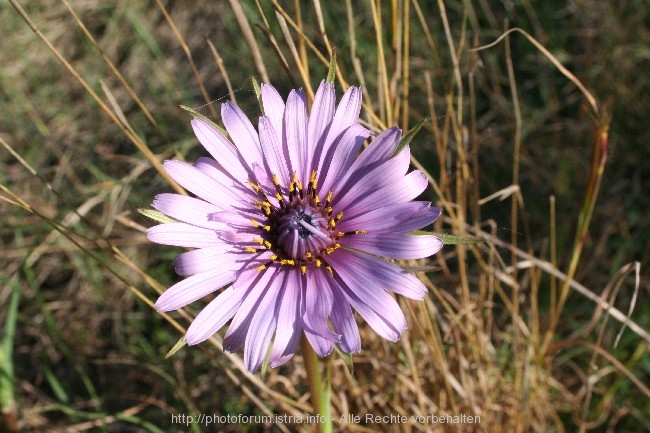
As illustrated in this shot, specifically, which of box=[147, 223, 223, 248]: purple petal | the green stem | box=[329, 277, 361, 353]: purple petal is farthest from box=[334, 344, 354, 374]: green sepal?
box=[147, 223, 223, 248]: purple petal

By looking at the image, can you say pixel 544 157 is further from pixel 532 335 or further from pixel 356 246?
pixel 356 246

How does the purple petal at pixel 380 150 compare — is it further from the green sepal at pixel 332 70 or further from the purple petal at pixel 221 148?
the purple petal at pixel 221 148

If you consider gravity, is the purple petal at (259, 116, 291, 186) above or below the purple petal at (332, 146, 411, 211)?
above

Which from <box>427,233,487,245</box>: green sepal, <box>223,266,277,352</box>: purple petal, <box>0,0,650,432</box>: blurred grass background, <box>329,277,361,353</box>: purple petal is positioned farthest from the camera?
<box>0,0,650,432</box>: blurred grass background

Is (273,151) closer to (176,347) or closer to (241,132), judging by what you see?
(241,132)

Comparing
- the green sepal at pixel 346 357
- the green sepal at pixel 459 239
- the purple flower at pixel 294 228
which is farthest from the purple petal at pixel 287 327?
the green sepal at pixel 459 239

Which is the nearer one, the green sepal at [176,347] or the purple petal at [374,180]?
the green sepal at [176,347]

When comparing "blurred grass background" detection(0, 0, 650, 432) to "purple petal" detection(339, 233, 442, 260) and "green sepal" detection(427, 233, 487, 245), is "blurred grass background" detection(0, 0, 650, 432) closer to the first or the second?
"purple petal" detection(339, 233, 442, 260)
